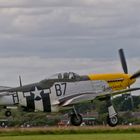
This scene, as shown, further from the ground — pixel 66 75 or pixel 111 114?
pixel 66 75

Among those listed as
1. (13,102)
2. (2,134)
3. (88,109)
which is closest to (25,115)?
(88,109)

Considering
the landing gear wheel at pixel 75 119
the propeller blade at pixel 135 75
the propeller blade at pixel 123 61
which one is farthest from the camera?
the propeller blade at pixel 123 61

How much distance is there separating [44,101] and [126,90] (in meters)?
4.70

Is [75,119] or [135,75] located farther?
[135,75]

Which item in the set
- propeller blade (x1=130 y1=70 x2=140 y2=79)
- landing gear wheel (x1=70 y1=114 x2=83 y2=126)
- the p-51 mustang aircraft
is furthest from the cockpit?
propeller blade (x1=130 y1=70 x2=140 y2=79)

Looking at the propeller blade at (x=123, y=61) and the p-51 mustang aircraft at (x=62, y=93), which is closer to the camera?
the p-51 mustang aircraft at (x=62, y=93)

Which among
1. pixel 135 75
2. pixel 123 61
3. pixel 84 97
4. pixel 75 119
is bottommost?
pixel 75 119

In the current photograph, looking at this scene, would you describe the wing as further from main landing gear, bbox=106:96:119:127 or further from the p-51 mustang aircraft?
main landing gear, bbox=106:96:119:127

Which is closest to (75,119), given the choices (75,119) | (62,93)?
(75,119)

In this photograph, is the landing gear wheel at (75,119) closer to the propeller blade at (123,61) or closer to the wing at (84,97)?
the wing at (84,97)

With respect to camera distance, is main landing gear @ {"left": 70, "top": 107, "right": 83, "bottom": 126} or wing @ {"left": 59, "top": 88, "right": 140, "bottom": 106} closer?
wing @ {"left": 59, "top": 88, "right": 140, "bottom": 106}

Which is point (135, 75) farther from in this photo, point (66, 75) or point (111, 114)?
point (66, 75)

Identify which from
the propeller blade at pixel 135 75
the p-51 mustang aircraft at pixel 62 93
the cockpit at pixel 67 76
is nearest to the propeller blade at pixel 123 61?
the propeller blade at pixel 135 75

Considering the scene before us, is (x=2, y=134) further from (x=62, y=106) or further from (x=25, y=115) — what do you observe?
(x=25, y=115)
